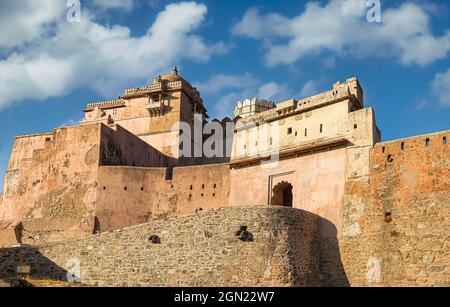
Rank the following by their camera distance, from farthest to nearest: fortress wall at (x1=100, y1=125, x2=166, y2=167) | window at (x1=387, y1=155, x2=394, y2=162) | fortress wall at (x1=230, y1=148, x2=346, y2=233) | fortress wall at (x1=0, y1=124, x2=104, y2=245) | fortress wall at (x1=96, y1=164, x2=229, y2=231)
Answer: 1. fortress wall at (x1=100, y1=125, x2=166, y2=167)
2. fortress wall at (x1=0, y1=124, x2=104, y2=245)
3. fortress wall at (x1=96, y1=164, x2=229, y2=231)
4. fortress wall at (x1=230, y1=148, x2=346, y2=233)
5. window at (x1=387, y1=155, x2=394, y2=162)

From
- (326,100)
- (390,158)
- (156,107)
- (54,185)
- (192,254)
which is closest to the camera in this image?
(192,254)

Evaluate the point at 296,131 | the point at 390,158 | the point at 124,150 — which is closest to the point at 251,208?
the point at 390,158

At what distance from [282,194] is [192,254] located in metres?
5.96

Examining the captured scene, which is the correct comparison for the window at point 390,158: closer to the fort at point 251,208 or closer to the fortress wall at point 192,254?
the fort at point 251,208

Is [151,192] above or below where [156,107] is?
below

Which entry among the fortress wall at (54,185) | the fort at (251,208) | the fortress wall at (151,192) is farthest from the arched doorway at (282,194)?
the fortress wall at (54,185)

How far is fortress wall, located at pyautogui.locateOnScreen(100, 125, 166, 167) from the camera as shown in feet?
84.8

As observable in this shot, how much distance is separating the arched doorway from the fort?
5 cm

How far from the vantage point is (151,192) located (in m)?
24.8

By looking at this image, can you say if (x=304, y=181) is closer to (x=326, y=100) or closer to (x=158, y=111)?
(x=326, y=100)

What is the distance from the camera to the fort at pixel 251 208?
59.4 feet

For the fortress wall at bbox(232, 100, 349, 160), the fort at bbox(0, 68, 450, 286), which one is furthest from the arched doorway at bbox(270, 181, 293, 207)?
the fortress wall at bbox(232, 100, 349, 160)

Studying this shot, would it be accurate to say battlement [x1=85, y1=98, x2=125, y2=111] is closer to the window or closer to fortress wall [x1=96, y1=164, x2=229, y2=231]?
fortress wall [x1=96, y1=164, x2=229, y2=231]

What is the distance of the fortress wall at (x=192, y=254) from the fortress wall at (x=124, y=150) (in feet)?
23.6
